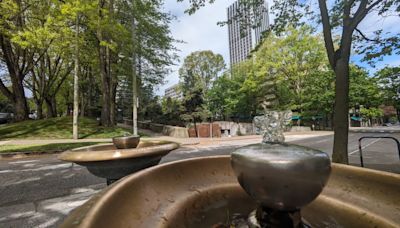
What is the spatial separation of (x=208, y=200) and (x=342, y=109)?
5.33m

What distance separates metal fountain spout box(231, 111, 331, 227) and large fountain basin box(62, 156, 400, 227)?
456mm

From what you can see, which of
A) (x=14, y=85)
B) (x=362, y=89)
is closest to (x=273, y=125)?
(x=14, y=85)

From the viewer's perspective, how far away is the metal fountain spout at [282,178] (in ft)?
2.43

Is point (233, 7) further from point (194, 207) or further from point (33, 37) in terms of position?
point (33, 37)

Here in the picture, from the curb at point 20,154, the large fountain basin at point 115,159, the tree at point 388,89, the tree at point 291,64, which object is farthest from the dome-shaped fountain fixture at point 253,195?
the tree at point 291,64

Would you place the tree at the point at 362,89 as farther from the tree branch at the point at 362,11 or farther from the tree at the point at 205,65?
the tree branch at the point at 362,11

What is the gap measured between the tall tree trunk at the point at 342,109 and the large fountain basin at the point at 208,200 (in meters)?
4.85

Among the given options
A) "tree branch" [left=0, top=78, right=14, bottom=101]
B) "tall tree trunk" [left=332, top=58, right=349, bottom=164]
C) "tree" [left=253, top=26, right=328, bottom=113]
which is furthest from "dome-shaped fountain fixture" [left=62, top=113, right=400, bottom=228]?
"tree" [left=253, top=26, right=328, bottom=113]

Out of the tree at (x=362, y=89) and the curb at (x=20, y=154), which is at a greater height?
the tree at (x=362, y=89)

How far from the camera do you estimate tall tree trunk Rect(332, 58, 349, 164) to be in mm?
5488

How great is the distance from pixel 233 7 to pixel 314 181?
8329mm

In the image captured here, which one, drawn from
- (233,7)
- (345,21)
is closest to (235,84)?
(233,7)

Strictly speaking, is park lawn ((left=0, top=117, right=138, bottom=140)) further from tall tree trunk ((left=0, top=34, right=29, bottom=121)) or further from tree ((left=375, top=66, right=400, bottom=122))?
tree ((left=375, top=66, right=400, bottom=122))

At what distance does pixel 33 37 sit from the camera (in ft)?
36.8
